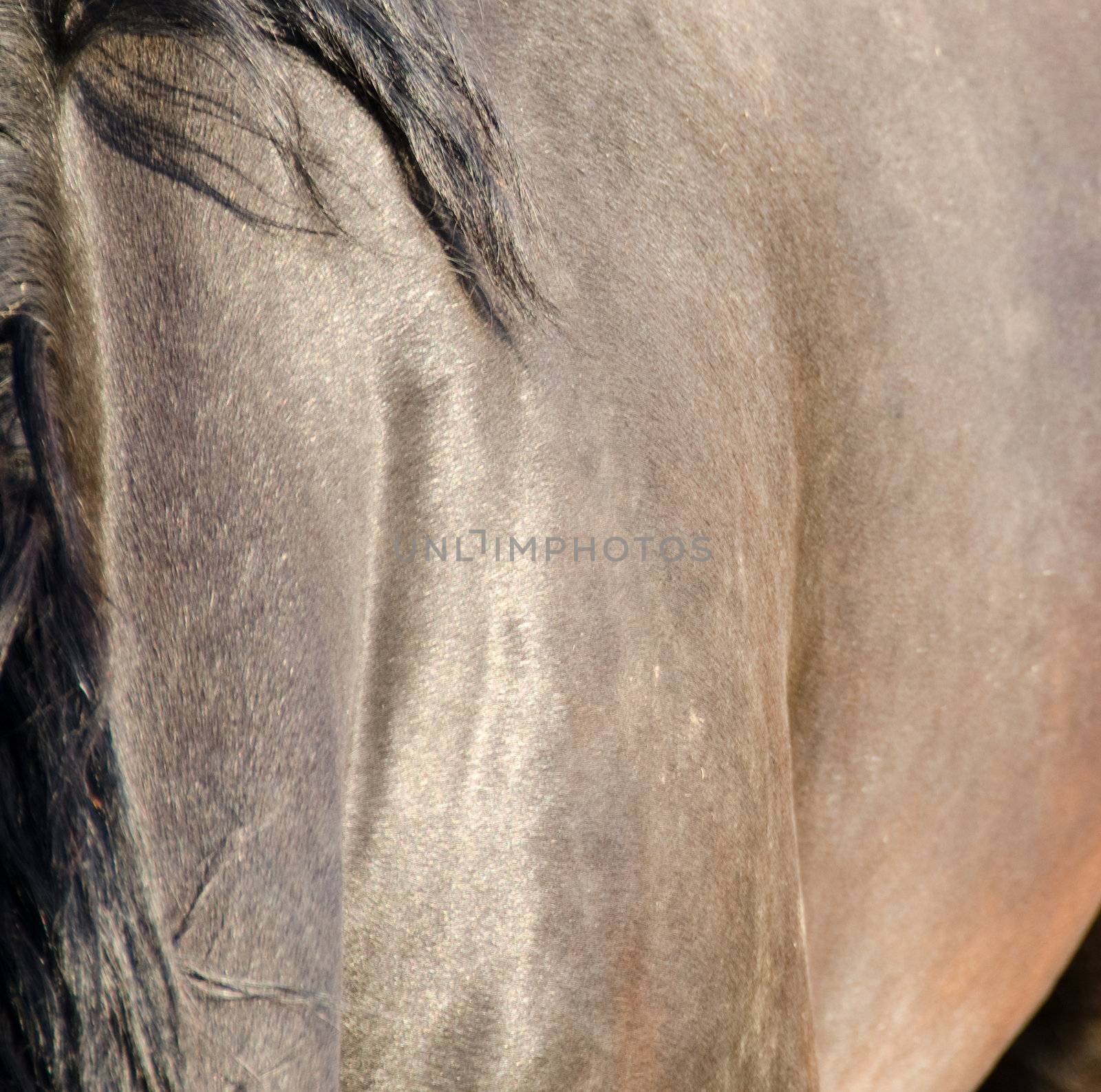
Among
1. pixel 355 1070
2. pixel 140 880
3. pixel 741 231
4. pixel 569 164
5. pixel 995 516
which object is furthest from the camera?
pixel 995 516

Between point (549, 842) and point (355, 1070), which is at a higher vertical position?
point (549, 842)

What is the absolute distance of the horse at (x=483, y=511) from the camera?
51 centimetres

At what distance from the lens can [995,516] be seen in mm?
1108

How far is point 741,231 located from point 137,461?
0.53m

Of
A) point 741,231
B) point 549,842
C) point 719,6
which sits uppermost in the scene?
point 719,6

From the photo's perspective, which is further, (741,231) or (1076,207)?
(1076,207)

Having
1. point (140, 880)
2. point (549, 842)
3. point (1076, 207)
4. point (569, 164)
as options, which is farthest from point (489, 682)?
point (1076, 207)

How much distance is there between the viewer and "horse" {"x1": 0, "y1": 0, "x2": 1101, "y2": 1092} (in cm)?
51

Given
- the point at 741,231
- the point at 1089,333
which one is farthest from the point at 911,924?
the point at 741,231

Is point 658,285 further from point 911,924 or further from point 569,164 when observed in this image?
point 911,924

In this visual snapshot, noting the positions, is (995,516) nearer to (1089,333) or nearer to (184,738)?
(1089,333)

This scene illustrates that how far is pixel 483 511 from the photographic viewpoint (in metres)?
0.66

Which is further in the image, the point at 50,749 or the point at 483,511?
the point at 483,511

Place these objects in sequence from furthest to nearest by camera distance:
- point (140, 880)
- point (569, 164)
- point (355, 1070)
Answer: point (569, 164)
point (355, 1070)
point (140, 880)
